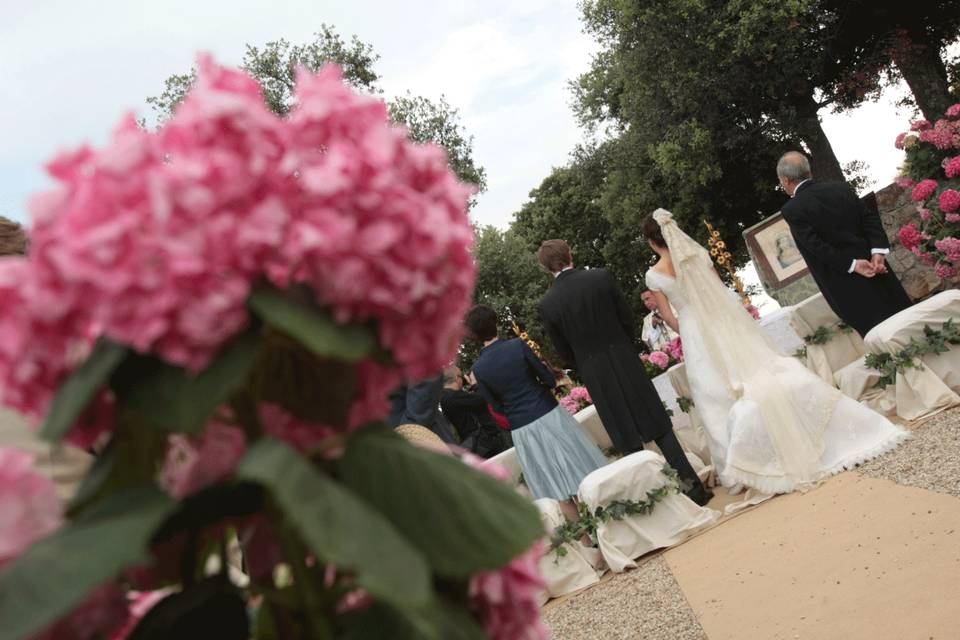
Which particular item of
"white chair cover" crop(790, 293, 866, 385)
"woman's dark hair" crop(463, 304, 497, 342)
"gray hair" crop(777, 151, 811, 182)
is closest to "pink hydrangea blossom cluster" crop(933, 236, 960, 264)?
"white chair cover" crop(790, 293, 866, 385)

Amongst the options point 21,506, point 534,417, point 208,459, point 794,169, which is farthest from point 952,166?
point 21,506

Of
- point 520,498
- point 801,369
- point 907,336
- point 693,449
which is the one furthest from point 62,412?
point 693,449

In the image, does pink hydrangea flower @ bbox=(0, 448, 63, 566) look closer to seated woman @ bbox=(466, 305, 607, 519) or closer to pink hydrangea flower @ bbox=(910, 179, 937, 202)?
seated woman @ bbox=(466, 305, 607, 519)

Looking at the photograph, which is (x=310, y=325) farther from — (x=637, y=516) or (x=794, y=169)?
(x=794, y=169)

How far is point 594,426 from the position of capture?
8.26m

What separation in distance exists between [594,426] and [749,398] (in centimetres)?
217

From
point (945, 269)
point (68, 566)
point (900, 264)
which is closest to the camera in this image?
point (68, 566)

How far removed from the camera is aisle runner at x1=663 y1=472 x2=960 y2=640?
3.55m

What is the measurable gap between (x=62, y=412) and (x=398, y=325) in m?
0.28

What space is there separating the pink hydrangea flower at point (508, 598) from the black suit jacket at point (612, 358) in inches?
229

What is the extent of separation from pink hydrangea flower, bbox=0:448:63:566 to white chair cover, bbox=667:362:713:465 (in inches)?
304

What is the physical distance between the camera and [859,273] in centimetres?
702

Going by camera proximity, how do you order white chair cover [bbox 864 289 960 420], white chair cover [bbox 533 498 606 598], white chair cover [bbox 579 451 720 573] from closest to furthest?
1. white chair cover [bbox 533 498 606 598]
2. white chair cover [bbox 579 451 720 573]
3. white chair cover [bbox 864 289 960 420]

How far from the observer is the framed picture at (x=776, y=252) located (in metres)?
14.2
